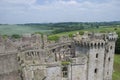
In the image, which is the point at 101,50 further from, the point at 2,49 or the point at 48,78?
the point at 2,49

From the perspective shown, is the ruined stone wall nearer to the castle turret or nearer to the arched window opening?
the arched window opening

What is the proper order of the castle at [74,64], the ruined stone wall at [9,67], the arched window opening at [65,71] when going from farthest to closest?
1. the ruined stone wall at [9,67]
2. the arched window opening at [65,71]
3. the castle at [74,64]

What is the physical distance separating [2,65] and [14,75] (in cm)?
372

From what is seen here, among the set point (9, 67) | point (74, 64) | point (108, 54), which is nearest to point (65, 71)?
point (74, 64)

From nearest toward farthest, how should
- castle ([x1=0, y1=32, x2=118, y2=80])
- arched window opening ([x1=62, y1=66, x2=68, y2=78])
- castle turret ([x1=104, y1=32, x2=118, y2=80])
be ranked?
castle ([x1=0, y1=32, x2=118, y2=80]), arched window opening ([x1=62, y1=66, x2=68, y2=78]), castle turret ([x1=104, y1=32, x2=118, y2=80])

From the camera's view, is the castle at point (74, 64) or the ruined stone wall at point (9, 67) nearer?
the castle at point (74, 64)

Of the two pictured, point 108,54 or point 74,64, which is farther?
point 108,54

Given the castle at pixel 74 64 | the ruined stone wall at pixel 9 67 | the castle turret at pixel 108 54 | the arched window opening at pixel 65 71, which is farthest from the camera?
the castle turret at pixel 108 54

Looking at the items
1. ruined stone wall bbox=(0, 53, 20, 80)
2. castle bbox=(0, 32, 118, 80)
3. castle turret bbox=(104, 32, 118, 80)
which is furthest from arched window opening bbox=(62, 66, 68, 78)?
ruined stone wall bbox=(0, 53, 20, 80)

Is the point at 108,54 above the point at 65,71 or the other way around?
above

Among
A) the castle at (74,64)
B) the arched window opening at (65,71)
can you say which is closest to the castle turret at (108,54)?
the castle at (74,64)

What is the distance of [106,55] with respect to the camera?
37.7 meters

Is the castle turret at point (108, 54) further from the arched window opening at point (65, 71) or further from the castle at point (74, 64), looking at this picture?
the arched window opening at point (65, 71)

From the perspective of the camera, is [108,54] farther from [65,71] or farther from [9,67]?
[9,67]
